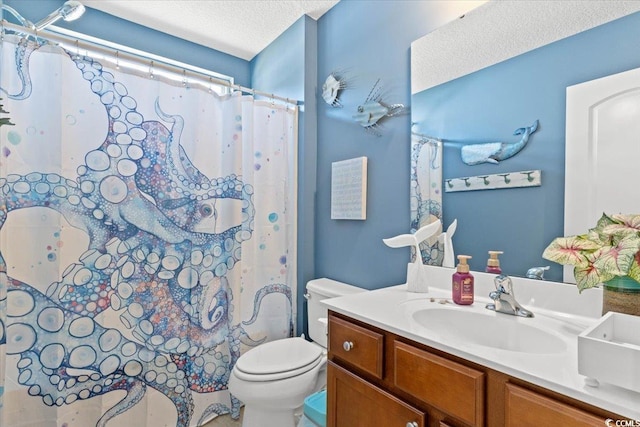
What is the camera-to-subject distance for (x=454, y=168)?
1.30 meters

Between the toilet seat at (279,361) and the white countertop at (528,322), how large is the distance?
51 cm

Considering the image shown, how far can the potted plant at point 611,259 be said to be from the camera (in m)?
0.72

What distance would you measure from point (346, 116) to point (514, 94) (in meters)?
0.95

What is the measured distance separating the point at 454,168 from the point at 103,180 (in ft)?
5.39

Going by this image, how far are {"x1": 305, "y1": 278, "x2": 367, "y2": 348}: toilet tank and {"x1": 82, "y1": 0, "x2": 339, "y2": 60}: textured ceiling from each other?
5.67 feet

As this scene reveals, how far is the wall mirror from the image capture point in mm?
970

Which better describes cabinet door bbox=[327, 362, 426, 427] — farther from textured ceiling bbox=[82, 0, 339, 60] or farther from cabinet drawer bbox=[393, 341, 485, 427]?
textured ceiling bbox=[82, 0, 339, 60]

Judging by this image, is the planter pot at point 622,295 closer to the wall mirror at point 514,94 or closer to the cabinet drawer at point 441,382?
the wall mirror at point 514,94

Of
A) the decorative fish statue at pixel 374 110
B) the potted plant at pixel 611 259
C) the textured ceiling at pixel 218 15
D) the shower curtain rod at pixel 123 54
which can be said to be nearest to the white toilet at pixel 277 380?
the decorative fish statue at pixel 374 110

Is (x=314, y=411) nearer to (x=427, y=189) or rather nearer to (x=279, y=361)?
(x=279, y=361)

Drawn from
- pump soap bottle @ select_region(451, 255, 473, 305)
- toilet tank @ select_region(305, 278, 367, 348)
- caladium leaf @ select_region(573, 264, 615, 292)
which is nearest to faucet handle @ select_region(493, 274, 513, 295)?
pump soap bottle @ select_region(451, 255, 473, 305)

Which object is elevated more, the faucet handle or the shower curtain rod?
the shower curtain rod

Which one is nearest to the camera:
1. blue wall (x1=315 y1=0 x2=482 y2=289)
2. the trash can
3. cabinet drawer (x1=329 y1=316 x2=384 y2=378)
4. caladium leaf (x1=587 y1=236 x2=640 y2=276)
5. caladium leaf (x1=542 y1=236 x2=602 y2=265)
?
caladium leaf (x1=587 y1=236 x2=640 y2=276)

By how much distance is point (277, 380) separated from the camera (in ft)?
4.55
